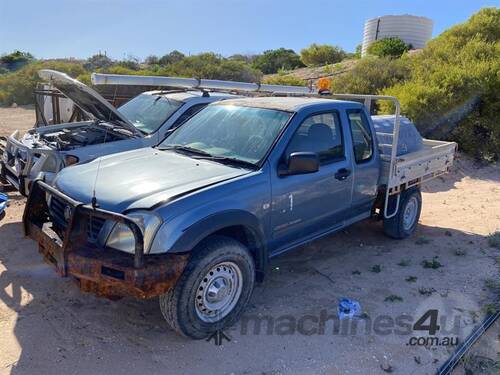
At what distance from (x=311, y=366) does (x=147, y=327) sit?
1363 mm

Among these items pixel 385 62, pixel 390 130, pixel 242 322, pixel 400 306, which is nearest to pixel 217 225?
pixel 242 322

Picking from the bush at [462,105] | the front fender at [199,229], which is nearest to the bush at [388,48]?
the bush at [462,105]

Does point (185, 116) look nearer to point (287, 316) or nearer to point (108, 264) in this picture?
point (287, 316)

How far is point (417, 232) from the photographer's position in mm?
6316

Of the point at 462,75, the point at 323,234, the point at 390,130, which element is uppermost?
the point at 462,75

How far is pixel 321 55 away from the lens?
3628 cm

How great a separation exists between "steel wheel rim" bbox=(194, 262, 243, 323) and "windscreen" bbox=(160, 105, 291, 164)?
3.15 ft

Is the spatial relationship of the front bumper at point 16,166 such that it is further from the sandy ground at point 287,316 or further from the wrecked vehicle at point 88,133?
the sandy ground at point 287,316

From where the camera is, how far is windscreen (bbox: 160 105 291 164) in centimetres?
394

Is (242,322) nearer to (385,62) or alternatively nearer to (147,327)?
(147,327)

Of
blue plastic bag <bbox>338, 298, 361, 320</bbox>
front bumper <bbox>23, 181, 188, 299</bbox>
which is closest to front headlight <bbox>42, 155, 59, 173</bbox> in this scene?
front bumper <bbox>23, 181, 188, 299</bbox>

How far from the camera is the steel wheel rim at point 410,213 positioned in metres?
5.90

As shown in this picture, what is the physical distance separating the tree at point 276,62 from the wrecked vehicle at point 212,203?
35716 millimetres

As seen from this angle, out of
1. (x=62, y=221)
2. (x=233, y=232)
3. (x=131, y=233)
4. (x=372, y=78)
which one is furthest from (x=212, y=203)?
(x=372, y=78)
